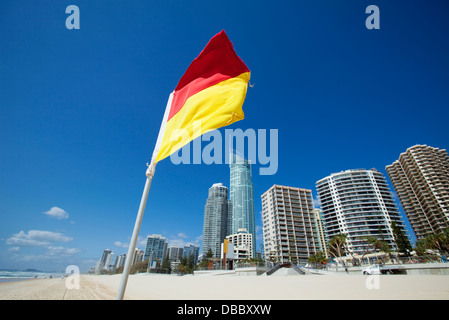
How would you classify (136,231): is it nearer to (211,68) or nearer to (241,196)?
(211,68)

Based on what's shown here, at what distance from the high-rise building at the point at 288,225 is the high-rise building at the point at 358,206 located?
8.73 m

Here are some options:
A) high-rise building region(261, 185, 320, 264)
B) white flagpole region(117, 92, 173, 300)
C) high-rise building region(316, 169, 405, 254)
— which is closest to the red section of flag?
white flagpole region(117, 92, 173, 300)

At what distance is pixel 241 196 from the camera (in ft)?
588

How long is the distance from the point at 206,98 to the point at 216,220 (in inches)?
5670

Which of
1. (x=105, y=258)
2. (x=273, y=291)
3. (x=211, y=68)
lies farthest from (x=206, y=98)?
(x=105, y=258)

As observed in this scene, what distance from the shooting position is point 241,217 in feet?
557

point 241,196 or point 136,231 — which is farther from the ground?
point 241,196

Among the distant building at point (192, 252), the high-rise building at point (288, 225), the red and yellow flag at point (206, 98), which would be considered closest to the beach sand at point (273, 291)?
the red and yellow flag at point (206, 98)

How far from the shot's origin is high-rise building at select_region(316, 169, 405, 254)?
78.0 meters

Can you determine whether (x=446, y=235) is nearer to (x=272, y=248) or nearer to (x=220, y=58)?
(x=272, y=248)

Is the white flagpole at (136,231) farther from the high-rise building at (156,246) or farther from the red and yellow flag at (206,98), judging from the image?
the high-rise building at (156,246)

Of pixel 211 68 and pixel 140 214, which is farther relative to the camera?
pixel 211 68

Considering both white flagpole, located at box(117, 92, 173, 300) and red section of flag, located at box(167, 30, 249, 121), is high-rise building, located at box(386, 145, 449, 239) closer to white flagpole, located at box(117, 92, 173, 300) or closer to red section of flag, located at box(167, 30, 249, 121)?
red section of flag, located at box(167, 30, 249, 121)
